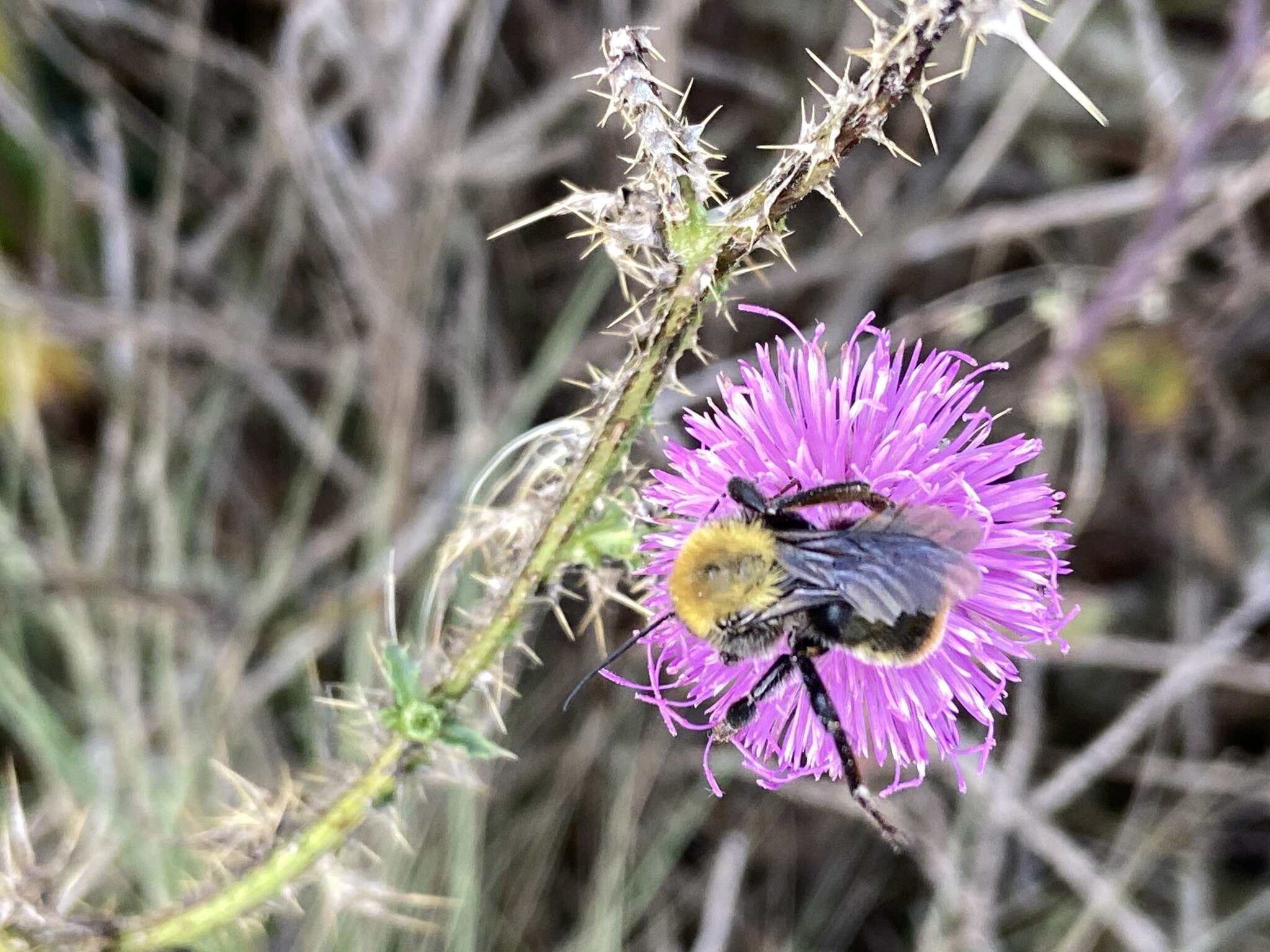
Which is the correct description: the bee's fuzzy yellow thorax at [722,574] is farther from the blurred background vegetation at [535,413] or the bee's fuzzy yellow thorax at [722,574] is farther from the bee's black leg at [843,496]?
the blurred background vegetation at [535,413]

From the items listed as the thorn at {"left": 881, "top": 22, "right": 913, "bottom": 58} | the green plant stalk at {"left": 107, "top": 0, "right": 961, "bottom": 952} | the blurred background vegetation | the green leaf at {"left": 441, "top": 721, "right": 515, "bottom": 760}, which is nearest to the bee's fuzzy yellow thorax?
the green plant stalk at {"left": 107, "top": 0, "right": 961, "bottom": 952}

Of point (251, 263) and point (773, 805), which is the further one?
point (251, 263)

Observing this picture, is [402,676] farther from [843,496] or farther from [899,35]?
[899,35]

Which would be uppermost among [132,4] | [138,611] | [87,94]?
[132,4]

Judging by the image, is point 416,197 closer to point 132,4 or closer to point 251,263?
point 251,263

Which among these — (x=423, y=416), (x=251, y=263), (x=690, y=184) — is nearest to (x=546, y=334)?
(x=423, y=416)
